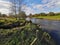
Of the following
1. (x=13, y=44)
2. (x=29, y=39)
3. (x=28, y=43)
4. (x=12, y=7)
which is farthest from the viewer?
(x=12, y=7)

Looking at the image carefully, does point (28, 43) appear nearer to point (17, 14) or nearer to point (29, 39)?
point (29, 39)

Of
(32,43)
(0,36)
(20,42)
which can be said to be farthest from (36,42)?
(0,36)

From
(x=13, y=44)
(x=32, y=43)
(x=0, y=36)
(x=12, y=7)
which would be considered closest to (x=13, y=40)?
(x=13, y=44)

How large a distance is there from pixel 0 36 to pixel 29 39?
203 centimetres

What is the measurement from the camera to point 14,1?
36.1m

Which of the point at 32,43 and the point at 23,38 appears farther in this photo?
the point at 23,38

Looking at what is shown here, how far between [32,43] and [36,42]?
36 cm

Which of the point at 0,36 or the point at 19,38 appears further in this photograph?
the point at 0,36

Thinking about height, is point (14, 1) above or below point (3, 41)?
above

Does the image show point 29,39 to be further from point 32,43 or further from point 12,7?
point 12,7

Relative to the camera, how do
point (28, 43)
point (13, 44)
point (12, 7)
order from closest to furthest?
point (13, 44), point (28, 43), point (12, 7)

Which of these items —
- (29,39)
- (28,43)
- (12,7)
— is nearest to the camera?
(28,43)

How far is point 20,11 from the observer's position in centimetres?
3706

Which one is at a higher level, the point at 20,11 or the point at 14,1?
the point at 14,1
